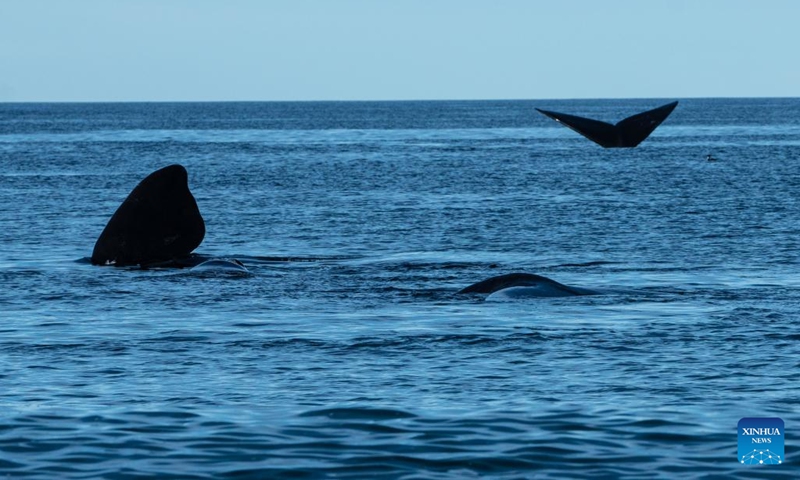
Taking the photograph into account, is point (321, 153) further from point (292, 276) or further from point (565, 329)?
point (565, 329)

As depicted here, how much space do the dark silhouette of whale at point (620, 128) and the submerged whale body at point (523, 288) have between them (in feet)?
11.6

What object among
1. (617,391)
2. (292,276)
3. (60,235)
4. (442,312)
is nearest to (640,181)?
(60,235)

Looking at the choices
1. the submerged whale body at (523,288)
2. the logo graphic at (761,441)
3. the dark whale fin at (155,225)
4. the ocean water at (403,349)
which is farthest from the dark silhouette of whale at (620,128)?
the logo graphic at (761,441)

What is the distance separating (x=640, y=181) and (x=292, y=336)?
171 feet

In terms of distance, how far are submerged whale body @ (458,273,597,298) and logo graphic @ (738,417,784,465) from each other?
33.5 feet

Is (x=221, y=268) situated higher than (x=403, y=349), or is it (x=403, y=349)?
(x=403, y=349)

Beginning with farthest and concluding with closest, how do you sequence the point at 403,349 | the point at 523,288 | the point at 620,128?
the point at 620,128 < the point at 523,288 < the point at 403,349

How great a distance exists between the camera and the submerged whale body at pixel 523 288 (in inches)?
978

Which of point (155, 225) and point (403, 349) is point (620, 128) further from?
point (403, 349)

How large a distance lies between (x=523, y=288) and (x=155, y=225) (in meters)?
8.48

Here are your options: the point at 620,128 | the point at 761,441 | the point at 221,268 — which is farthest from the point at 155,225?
the point at 761,441

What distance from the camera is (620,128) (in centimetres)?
2831

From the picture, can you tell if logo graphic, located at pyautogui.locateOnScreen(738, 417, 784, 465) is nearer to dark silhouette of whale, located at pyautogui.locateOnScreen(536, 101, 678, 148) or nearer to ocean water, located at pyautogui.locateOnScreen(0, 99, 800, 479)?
ocean water, located at pyautogui.locateOnScreen(0, 99, 800, 479)

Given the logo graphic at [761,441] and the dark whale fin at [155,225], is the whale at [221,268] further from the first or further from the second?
the logo graphic at [761,441]
